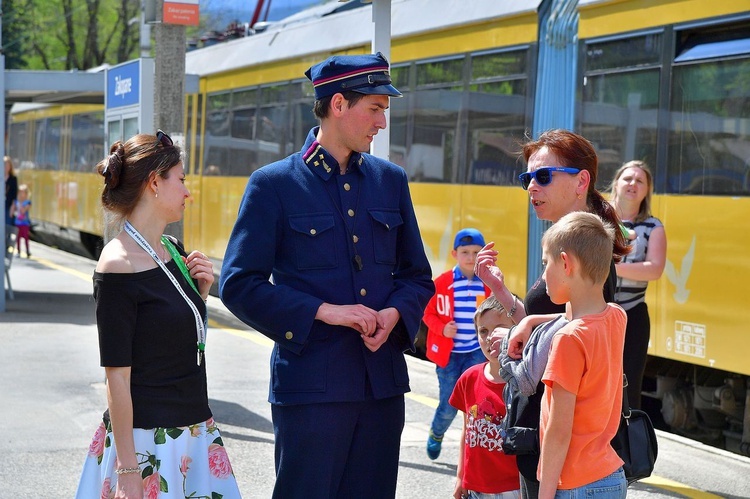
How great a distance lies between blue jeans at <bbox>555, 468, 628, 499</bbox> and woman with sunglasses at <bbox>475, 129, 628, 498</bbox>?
28 cm

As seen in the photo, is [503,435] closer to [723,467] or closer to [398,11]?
[723,467]

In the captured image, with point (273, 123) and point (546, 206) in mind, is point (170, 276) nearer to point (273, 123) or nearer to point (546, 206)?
point (546, 206)

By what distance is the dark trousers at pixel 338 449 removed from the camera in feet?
11.9

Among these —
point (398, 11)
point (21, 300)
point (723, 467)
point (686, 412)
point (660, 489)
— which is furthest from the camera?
point (21, 300)

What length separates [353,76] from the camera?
370 cm

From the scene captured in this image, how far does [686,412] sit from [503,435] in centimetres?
537

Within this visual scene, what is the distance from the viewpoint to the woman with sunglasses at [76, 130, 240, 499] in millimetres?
3498

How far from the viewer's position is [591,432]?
3391 millimetres

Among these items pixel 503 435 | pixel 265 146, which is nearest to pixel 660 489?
pixel 503 435

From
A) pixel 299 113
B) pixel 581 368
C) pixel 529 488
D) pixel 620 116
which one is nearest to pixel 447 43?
pixel 620 116

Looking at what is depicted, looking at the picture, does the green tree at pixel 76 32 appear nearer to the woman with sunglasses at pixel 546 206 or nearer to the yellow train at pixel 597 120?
the yellow train at pixel 597 120

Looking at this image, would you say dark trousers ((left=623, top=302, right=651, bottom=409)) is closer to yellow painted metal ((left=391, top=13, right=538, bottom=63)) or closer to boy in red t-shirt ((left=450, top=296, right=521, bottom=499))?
boy in red t-shirt ((left=450, top=296, right=521, bottom=499))

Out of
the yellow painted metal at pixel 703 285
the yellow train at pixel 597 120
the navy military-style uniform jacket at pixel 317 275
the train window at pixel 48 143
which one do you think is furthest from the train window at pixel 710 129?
the train window at pixel 48 143

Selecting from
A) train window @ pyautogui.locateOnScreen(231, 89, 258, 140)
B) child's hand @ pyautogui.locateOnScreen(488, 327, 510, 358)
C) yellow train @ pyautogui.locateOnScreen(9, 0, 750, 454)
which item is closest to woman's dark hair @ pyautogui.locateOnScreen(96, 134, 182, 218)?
child's hand @ pyautogui.locateOnScreen(488, 327, 510, 358)
